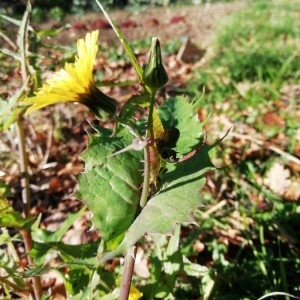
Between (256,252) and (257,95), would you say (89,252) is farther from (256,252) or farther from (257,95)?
(257,95)

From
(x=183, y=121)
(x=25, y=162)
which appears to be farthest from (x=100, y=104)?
(x=25, y=162)

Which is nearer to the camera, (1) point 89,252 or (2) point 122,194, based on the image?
(2) point 122,194

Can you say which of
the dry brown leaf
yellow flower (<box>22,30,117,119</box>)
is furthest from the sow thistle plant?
the dry brown leaf

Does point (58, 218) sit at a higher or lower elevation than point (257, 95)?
lower

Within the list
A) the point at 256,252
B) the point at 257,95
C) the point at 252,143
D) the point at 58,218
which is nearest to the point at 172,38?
the point at 257,95

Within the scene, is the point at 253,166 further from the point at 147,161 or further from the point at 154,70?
the point at 154,70

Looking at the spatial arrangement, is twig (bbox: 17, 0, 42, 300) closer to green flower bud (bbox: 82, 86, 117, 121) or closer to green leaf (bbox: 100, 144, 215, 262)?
green flower bud (bbox: 82, 86, 117, 121)

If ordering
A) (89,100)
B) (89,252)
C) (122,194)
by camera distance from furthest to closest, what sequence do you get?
(89,252), (122,194), (89,100)
